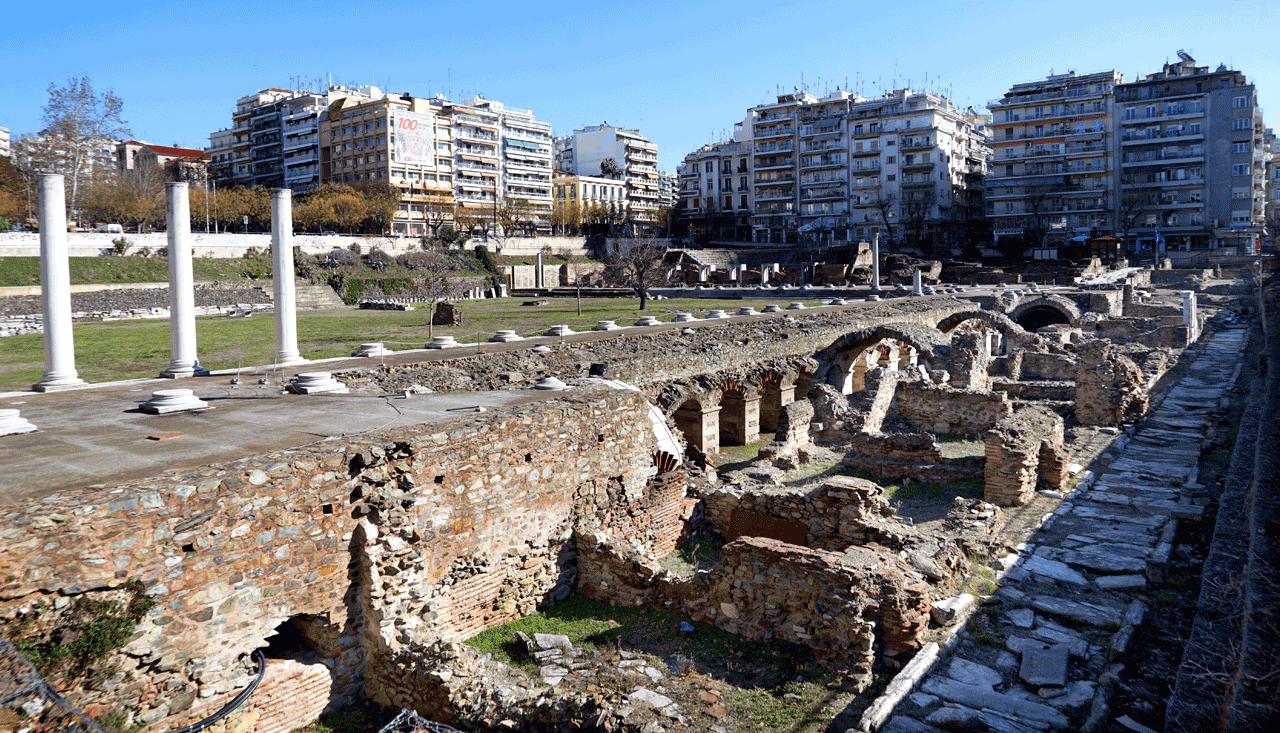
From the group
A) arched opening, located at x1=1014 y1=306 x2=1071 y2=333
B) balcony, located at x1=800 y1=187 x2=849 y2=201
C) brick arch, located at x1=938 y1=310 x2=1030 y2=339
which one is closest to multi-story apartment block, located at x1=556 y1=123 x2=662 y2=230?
balcony, located at x1=800 y1=187 x2=849 y2=201

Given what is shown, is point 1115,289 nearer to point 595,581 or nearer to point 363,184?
point 595,581

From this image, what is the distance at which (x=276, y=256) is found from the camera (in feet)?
53.4

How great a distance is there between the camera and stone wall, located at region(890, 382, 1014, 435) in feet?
62.8

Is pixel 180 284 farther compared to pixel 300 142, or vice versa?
pixel 300 142

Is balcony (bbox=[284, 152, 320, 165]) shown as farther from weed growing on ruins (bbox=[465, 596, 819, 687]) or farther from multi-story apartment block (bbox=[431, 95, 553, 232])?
weed growing on ruins (bbox=[465, 596, 819, 687])

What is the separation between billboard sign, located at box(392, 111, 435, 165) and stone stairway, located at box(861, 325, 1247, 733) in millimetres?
78267

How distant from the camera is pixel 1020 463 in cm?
1390

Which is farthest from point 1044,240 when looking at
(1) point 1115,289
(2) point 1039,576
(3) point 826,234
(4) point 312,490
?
(4) point 312,490

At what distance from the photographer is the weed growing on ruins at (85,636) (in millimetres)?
5840

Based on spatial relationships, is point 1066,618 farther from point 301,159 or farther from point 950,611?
point 301,159

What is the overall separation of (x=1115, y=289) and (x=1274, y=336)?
19.9m

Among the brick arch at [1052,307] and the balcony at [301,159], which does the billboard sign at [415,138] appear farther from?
the brick arch at [1052,307]

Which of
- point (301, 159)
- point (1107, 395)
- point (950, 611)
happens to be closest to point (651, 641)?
point (950, 611)

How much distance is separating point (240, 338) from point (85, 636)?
905 inches
